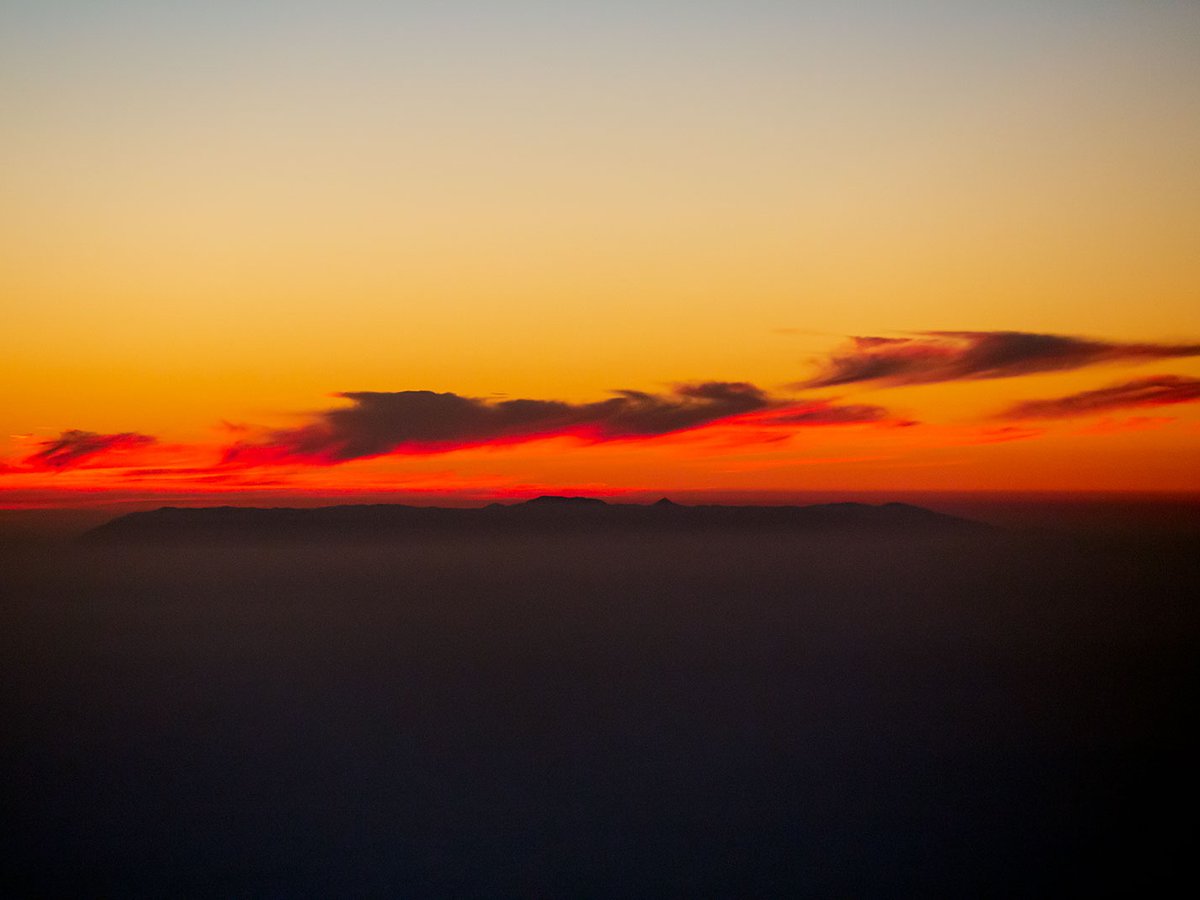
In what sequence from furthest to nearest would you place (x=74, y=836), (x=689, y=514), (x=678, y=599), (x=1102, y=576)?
(x=689, y=514), (x=1102, y=576), (x=678, y=599), (x=74, y=836)

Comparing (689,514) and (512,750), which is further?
(689,514)

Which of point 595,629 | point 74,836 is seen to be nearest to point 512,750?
point 74,836

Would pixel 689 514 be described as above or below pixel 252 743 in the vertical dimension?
above

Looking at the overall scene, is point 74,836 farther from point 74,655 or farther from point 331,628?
point 331,628

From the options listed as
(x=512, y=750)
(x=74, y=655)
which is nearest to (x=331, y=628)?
(x=74, y=655)

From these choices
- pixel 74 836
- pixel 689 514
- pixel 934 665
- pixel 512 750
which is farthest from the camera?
pixel 689 514

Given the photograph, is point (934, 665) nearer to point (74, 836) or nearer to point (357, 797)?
point (357, 797)
